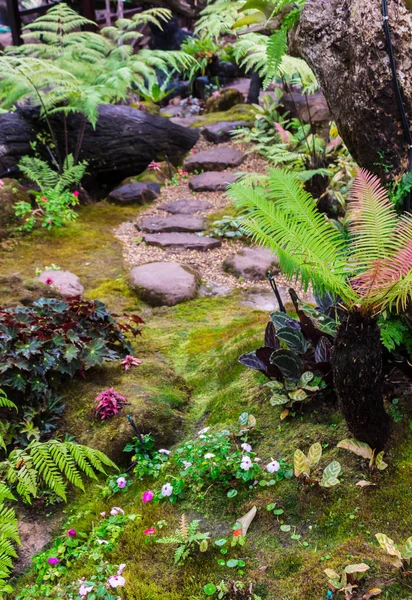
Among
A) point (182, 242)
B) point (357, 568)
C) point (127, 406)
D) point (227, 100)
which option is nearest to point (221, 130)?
point (227, 100)

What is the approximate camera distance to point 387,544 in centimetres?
170

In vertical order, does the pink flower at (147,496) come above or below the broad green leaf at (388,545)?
below

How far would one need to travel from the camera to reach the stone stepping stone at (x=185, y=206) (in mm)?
6789

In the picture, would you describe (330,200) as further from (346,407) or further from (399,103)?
(346,407)

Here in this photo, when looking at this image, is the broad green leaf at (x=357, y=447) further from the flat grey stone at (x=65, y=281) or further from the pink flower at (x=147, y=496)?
the flat grey stone at (x=65, y=281)

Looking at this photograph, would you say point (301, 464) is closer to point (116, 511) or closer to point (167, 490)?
point (167, 490)

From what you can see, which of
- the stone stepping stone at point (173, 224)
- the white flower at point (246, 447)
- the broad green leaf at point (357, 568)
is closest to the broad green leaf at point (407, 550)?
the broad green leaf at point (357, 568)

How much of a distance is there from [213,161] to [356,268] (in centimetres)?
639

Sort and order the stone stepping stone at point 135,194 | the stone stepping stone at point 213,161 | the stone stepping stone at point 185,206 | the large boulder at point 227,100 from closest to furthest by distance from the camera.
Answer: the stone stepping stone at point 185,206 → the stone stepping stone at point 135,194 → the stone stepping stone at point 213,161 → the large boulder at point 227,100

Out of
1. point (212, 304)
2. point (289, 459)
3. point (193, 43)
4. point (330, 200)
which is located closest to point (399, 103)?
point (289, 459)

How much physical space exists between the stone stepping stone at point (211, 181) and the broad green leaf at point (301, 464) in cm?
555

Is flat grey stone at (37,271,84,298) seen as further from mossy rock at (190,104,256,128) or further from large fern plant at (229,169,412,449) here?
mossy rock at (190,104,256,128)

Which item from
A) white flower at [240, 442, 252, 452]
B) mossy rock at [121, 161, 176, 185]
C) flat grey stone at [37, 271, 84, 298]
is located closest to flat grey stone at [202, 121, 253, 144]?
mossy rock at [121, 161, 176, 185]

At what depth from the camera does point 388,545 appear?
169cm
